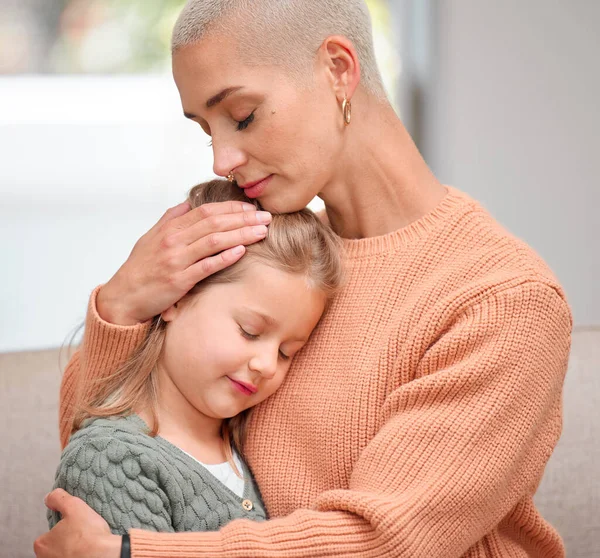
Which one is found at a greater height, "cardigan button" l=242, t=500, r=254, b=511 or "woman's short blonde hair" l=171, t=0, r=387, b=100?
"woman's short blonde hair" l=171, t=0, r=387, b=100

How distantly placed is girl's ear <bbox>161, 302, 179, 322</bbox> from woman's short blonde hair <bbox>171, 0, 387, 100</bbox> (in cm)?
42

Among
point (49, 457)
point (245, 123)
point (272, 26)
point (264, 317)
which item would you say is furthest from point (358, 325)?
point (49, 457)

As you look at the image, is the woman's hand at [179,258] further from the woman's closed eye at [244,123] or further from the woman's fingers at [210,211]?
the woman's closed eye at [244,123]

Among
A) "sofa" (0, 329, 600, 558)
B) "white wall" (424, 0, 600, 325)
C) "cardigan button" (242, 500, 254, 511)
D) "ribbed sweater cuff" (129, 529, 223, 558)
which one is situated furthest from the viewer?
"white wall" (424, 0, 600, 325)

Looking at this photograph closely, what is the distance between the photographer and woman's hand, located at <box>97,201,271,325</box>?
1.48 m

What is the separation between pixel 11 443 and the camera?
203 centimetres

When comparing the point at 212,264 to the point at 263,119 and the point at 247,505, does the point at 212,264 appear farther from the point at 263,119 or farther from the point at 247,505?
the point at 247,505

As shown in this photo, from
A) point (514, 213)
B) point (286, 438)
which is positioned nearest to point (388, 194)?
point (286, 438)

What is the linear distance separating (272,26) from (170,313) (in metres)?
0.50

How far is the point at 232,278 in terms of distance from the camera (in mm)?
1483

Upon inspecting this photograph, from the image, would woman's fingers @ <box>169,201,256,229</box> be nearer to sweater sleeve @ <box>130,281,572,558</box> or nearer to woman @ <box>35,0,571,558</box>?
woman @ <box>35,0,571,558</box>

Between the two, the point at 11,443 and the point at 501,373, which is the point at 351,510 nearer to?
the point at 501,373

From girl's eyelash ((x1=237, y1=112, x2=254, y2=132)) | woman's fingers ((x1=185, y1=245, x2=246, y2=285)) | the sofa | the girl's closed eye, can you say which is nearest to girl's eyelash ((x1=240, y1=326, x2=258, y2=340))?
the girl's closed eye

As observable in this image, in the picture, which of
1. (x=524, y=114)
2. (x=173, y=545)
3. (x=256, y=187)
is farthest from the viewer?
(x=524, y=114)
